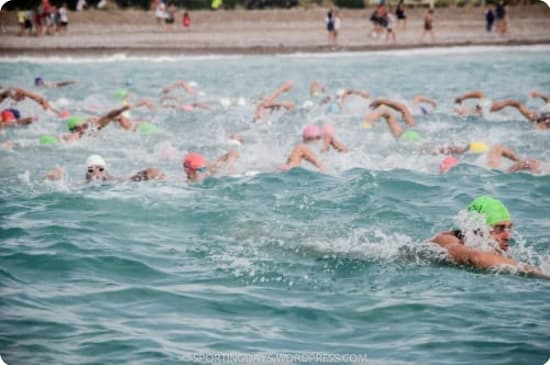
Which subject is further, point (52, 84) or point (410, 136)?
point (52, 84)

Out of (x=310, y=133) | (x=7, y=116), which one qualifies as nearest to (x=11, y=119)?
(x=7, y=116)

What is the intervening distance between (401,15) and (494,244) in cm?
1439

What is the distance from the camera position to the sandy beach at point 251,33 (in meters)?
16.2

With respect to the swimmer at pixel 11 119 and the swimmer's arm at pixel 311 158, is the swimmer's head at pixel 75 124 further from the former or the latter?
the swimmer's arm at pixel 311 158

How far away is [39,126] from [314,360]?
1172 cm

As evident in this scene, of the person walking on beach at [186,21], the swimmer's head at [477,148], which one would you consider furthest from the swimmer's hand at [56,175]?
the person walking on beach at [186,21]

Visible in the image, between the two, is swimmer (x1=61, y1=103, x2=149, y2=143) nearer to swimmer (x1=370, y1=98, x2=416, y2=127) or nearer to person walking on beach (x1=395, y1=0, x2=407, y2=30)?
swimmer (x1=370, y1=98, x2=416, y2=127)

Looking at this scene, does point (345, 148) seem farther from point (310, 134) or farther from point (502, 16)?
point (502, 16)

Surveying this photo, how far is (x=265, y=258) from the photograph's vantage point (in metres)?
6.88

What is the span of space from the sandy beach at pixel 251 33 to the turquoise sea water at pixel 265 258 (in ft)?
9.56

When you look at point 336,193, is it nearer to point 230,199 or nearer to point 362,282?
point 230,199

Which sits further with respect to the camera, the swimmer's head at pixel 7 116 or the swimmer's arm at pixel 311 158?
the swimmer's head at pixel 7 116

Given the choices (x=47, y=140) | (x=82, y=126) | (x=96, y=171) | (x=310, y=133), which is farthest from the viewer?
(x=82, y=126)

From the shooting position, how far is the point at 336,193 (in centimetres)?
938
